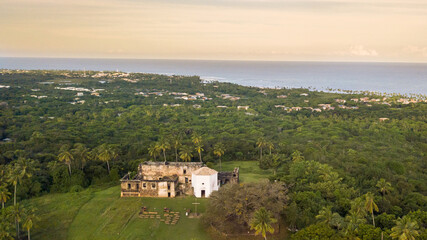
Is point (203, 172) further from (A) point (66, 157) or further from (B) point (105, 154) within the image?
(A) point (66, 157)

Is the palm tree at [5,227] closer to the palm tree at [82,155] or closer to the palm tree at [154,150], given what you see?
the palm tree at [82,155]

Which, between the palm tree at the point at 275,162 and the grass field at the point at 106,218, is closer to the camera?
the grass field at the point at 106,218

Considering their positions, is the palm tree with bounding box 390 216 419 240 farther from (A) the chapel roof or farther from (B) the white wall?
(A) the chapel roof

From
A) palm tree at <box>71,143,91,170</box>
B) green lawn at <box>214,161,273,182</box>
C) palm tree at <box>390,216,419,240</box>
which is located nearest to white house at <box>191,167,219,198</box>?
green lawn at <box>214,161,273,182</box>

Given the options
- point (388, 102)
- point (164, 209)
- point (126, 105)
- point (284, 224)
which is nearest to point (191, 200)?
point (164, 209)

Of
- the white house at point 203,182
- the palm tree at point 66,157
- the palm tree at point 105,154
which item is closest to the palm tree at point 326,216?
the white house at point 203,182
